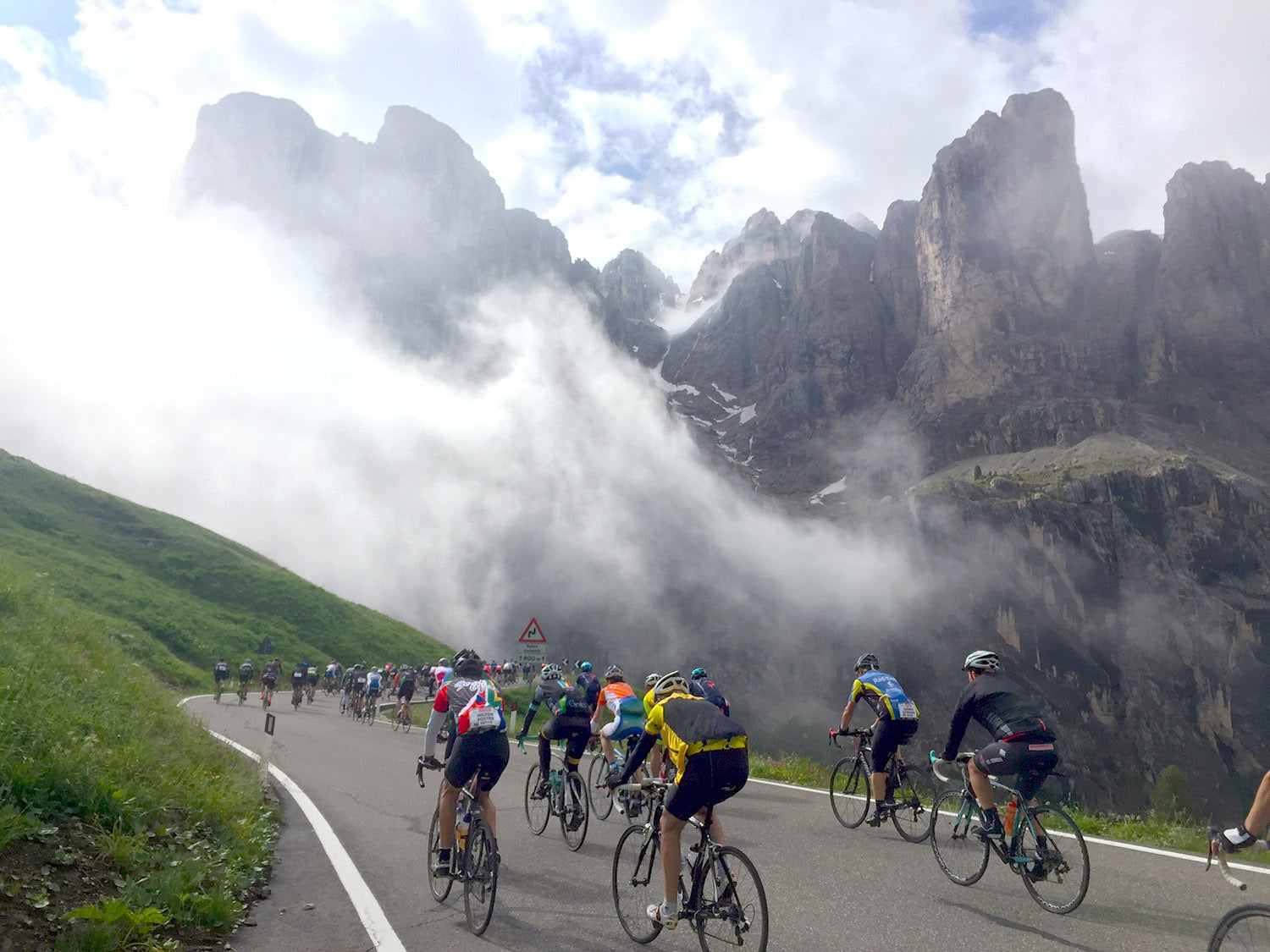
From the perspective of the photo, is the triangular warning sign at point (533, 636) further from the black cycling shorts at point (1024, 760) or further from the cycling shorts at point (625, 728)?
the black cycling shorts at point (1024, 760)

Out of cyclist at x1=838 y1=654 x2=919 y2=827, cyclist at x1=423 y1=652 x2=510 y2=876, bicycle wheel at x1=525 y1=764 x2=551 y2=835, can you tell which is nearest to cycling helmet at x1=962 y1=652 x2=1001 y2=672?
cyclist at x1=838 y1=654 x2=919 y2=827

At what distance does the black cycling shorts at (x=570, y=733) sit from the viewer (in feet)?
31.4

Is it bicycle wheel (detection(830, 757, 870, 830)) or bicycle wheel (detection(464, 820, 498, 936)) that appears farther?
bicycle wheel (detection(830, 757, 870, 830))

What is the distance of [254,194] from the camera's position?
7466 inches

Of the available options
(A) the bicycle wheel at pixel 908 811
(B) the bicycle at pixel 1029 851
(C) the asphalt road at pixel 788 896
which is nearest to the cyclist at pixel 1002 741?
(B) the bicycle at pixel 1029 851

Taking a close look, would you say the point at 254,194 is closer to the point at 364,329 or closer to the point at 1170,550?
the point at 364,329

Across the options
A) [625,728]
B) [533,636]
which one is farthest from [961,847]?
[533,636]

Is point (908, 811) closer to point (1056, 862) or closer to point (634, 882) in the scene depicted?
point (1056, 862)

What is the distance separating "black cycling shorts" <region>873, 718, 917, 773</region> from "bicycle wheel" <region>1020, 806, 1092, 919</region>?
2475 mm

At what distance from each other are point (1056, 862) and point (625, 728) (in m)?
5.03

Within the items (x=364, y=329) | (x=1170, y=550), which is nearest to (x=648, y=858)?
(x=1170, y=550)

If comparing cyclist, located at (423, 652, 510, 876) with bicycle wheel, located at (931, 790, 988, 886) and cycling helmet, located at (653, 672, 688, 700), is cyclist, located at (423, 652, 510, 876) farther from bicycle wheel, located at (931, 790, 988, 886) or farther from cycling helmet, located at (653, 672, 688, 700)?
bicycle wheel, located at (931, 790, 988, 886)

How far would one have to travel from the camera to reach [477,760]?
673cm

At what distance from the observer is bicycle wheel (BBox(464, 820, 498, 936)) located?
5.97 m
